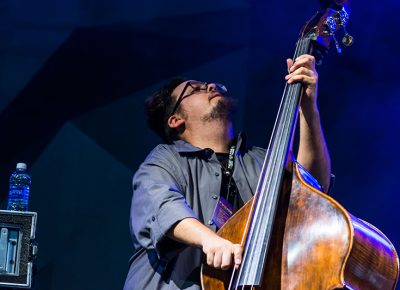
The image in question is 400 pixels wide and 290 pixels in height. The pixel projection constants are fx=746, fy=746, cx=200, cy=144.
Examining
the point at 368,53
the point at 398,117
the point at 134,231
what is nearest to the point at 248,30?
the point at 368,53

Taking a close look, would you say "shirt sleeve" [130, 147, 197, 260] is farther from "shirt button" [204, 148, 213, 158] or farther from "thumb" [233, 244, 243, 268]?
"thumb" [233, 244, 243, 268]

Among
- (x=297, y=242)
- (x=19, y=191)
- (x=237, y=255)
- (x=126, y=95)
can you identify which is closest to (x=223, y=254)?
(x=237, y=255)

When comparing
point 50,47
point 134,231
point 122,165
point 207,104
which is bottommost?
point 134,231

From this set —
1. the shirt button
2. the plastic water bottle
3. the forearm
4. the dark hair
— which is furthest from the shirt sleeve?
the plastic water bottle

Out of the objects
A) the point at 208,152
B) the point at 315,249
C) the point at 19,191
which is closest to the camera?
the point at 315,249

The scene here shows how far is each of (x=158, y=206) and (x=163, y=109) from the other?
919 millimetres

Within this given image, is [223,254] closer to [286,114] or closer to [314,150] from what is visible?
[286,114]

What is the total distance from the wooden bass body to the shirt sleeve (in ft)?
0.69

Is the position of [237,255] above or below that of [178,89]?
below

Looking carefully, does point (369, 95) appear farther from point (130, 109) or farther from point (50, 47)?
point (50, 47)

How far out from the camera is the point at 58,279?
323cm

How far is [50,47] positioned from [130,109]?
471 mm

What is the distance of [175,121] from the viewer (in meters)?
2.85

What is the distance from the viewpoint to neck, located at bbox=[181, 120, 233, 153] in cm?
265
